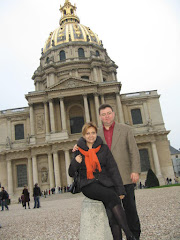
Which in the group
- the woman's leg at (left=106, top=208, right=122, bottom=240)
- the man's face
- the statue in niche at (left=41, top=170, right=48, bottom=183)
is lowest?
the woman's leg at (left=106, top=208, right=122, bottom=240)

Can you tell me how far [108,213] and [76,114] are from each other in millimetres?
33782

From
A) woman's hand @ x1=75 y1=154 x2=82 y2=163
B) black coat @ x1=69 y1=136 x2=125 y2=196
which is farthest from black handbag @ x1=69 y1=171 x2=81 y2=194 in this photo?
woman's hand @ x1=75 y1=154 x2=82 y2=163

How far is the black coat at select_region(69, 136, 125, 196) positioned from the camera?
3760mm

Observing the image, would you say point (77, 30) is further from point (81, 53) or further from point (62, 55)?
point (62, 55)

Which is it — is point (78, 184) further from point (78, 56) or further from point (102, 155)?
point (78, 56)

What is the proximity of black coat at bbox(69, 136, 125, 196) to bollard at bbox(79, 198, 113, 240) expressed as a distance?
330 millimetres

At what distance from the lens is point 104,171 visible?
388 centimetres

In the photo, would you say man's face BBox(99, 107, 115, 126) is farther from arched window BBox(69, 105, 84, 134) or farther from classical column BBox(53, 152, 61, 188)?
arched window BBox(69, 105, 84, 134)

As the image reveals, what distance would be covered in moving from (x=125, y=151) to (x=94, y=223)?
1460mm

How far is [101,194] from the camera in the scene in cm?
364

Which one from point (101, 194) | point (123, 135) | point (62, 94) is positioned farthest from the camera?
point (62, 94)

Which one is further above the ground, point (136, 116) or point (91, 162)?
point (136, 116)

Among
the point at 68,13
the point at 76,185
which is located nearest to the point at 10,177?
the point at 76,185

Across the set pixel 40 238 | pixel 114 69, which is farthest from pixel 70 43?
pixel 40 238
